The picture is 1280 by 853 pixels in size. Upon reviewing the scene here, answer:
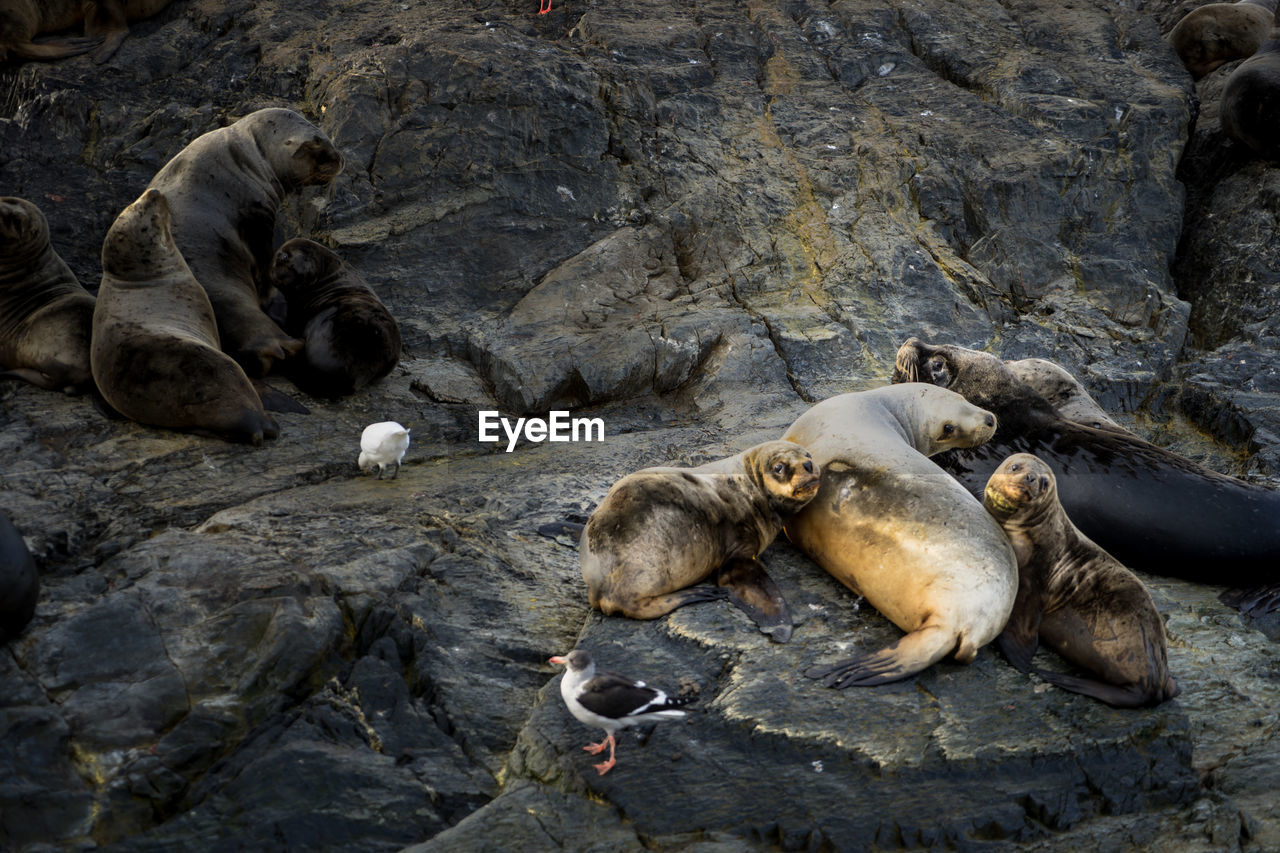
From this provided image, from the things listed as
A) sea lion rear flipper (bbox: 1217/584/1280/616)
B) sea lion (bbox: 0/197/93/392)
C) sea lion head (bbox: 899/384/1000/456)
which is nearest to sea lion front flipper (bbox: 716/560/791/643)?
sea lion head (bbox: 899/384/1000/456)

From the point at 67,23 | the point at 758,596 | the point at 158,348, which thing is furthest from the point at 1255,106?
the point at 67,23

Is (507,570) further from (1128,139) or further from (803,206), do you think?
(1128,139)

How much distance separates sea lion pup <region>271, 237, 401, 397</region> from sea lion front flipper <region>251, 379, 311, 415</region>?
33 centimetres

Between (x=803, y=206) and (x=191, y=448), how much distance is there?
542 cm

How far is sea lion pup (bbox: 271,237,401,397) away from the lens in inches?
299

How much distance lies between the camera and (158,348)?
6715 mm

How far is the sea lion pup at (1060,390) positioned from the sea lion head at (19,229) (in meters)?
6.63

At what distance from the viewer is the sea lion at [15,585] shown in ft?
13.5

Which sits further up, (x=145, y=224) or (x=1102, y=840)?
(x=145, y=224)

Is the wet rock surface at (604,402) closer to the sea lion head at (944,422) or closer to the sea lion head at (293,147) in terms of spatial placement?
the sea lion head at (293,147)

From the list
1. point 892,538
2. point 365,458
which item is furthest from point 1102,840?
point 365,458

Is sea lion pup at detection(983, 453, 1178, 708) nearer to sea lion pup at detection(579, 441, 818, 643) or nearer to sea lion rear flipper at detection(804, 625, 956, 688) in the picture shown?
sea lion rear flipper at detection(804, 625, 956, 688)

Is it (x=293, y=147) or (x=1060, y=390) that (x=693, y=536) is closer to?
(x=1060, y=390)

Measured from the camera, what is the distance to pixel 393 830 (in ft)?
12.3
